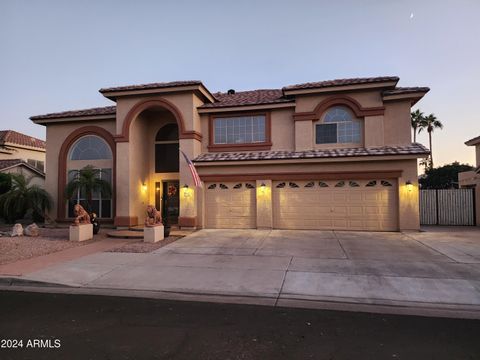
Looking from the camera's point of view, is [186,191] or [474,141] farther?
[474,141]

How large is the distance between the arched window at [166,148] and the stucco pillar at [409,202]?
1163cm

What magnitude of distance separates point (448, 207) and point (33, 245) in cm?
1929

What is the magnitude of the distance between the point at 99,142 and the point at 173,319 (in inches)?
595

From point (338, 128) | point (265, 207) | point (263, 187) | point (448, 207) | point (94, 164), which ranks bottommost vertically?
point (448, 207)

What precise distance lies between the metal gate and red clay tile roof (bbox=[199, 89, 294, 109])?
9170 mm

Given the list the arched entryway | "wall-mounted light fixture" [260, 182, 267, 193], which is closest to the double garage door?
"wall-mounted light fixture" [260, 182, 267, 193]

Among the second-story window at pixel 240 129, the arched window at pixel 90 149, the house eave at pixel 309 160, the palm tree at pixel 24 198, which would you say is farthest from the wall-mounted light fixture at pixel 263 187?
Result: the palm tree at pixel 24 198

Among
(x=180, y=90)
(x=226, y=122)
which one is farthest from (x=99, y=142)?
(x=226, y=122)

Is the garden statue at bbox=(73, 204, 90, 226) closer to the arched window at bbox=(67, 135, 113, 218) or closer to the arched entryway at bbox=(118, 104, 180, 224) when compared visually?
the arched window at bbox=(67, 135, 113, 218)

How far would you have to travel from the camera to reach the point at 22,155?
29.8 metres

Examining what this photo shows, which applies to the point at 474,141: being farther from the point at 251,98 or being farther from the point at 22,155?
the point at 22,155

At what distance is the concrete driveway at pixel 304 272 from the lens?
20.9 feet

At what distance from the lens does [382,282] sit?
23.7 feet

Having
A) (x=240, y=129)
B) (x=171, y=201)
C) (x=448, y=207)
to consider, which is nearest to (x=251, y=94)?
(x=240, y=129)
